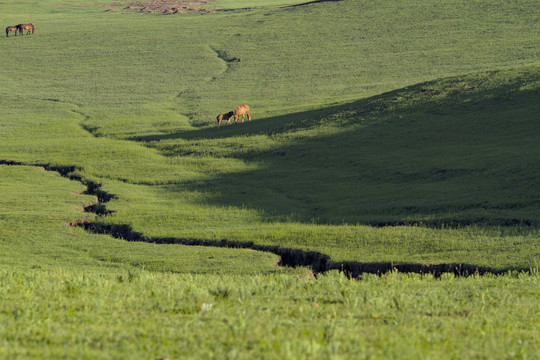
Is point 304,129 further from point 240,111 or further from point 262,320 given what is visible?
point 262,320

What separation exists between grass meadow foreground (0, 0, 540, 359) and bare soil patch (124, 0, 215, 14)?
96.9 ft

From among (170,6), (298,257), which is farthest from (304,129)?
(170,6)

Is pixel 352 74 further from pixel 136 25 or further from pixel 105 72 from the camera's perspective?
pixel 136 25

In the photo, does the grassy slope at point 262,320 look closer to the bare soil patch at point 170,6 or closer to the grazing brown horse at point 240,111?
the grazing brown horse at point 240,111

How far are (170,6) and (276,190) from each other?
330 feet

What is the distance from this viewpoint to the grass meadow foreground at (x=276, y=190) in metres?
9.94

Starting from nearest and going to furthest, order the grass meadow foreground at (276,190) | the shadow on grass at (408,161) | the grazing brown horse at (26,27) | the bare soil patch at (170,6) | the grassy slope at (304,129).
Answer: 1. the grass meadow foreground at (276,190)
2. the grassy slope at (304,129)
3. the shadow on grass at (408,161)
4. the grazing brown horse at (26,27)
5. the bare soil patch at (170,6)

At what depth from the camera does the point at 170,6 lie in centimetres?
12656

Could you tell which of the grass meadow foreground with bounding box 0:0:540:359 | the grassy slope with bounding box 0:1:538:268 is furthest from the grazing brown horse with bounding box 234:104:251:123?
the grassy slope with bounding box 0:1:538:268

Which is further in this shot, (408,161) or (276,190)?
(408,161)

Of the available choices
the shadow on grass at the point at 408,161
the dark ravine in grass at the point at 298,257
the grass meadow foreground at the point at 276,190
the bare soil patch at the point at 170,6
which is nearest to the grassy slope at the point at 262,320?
the grass meadow foreground at the point at 276,190

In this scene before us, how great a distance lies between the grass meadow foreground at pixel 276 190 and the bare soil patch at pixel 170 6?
1163 inches

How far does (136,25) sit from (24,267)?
88002 millimetres

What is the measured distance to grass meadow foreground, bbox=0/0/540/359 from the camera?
32.6 feet
